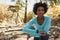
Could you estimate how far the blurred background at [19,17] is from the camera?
1769 millimetres

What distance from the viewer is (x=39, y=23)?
165 centimetres

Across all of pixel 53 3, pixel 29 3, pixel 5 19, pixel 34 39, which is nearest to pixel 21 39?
pixel 34 39

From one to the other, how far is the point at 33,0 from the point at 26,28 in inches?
13.4

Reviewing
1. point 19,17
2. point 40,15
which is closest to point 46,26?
point 40,15

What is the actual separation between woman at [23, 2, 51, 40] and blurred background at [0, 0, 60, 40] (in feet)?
0.36

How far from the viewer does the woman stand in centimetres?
161

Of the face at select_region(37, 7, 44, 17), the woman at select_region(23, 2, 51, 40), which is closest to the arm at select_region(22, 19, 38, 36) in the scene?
the woman at select_region(23, 2, 51, 40)

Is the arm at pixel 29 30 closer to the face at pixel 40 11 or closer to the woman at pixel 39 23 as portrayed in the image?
the woman at pixel 39 23

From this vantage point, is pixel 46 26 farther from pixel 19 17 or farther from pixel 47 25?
pixel 19 17

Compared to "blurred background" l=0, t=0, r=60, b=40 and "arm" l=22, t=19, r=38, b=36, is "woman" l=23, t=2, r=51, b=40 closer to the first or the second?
"arm" l=22, t=19, r=38, b=36

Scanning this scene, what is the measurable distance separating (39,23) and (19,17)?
267 millimetres

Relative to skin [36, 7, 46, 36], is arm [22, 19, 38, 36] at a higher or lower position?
lower

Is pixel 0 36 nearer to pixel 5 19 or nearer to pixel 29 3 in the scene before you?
pixel 5 19

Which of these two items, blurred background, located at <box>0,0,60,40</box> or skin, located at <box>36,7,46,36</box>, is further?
blurred background, located at <box>0,0,60,40</box>
